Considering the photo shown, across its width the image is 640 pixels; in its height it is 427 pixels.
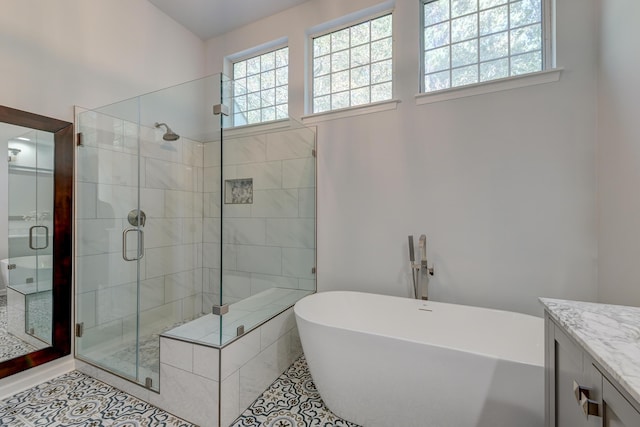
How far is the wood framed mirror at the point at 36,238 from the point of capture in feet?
6.19

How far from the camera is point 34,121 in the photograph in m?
1.94

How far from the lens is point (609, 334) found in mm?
750

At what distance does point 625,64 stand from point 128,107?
3311 mm

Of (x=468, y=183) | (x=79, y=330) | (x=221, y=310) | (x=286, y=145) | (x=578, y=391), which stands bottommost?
(x=79, y=330)

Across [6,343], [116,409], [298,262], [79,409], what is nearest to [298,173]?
[298,262]

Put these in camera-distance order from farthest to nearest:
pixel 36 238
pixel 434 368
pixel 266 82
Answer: pixel 266 82
pixel 36 238
pixel 434 368

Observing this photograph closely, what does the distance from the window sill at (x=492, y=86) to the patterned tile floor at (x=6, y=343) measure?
3.31 m

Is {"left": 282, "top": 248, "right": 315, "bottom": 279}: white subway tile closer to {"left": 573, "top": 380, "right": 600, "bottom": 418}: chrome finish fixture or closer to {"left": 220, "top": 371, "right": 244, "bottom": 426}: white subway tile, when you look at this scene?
{"left": 220, "top": 371, "right": 244, "bottom": 426}: white subway tile

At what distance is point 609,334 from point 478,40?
2274mm

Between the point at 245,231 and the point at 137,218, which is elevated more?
the point at 137,218

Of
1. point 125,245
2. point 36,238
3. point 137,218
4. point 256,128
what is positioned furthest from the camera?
point 256,128

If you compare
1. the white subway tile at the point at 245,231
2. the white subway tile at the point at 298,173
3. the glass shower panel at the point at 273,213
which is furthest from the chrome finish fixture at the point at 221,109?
the white subway tile at the point at 298,173

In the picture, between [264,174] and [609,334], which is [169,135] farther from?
[609,334]

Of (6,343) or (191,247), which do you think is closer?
(6,343)
